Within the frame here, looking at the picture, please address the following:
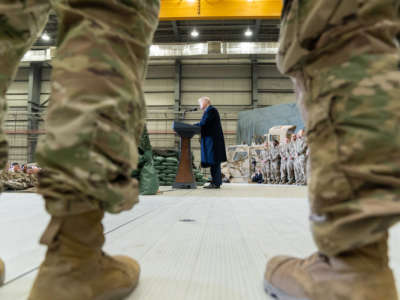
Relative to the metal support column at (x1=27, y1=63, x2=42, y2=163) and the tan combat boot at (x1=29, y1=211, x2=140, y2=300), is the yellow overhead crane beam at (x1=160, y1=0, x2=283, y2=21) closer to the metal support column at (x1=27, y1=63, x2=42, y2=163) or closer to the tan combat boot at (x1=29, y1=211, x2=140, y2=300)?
the tan combat boot at (x1=29, y1=211, x2=140, y2=300)

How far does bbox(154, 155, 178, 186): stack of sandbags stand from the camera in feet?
16.8

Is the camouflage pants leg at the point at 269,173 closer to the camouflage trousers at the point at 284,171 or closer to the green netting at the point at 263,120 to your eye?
the camouflage trousers at the point at 284,171

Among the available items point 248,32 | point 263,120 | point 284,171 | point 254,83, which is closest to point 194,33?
point 248,32

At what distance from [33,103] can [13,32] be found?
40.4ft

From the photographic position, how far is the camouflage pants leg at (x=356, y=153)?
0.38 m

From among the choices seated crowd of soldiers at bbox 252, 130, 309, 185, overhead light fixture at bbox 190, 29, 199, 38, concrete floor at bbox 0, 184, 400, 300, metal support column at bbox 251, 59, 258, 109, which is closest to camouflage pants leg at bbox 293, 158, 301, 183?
seated crowd of soldiers at bbox 252, 130, 309, 185

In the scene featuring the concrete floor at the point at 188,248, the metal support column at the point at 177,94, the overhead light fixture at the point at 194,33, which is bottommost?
the concrete floor at the point at 188,248

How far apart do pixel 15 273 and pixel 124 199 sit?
0.41 m

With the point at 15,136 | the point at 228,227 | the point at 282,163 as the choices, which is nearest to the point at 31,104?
the point at 15,136

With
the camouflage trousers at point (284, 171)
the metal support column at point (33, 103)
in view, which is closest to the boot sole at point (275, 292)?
Result: the camouflage trousers at point (284, 171)

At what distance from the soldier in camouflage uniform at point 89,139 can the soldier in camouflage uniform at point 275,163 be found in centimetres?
725

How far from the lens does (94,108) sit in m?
0.41

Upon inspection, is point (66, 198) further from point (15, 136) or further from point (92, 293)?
point (15, 136)

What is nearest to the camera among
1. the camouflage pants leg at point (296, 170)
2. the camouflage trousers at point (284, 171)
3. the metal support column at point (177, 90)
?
the camouflage pants leg at point (296, 170)
